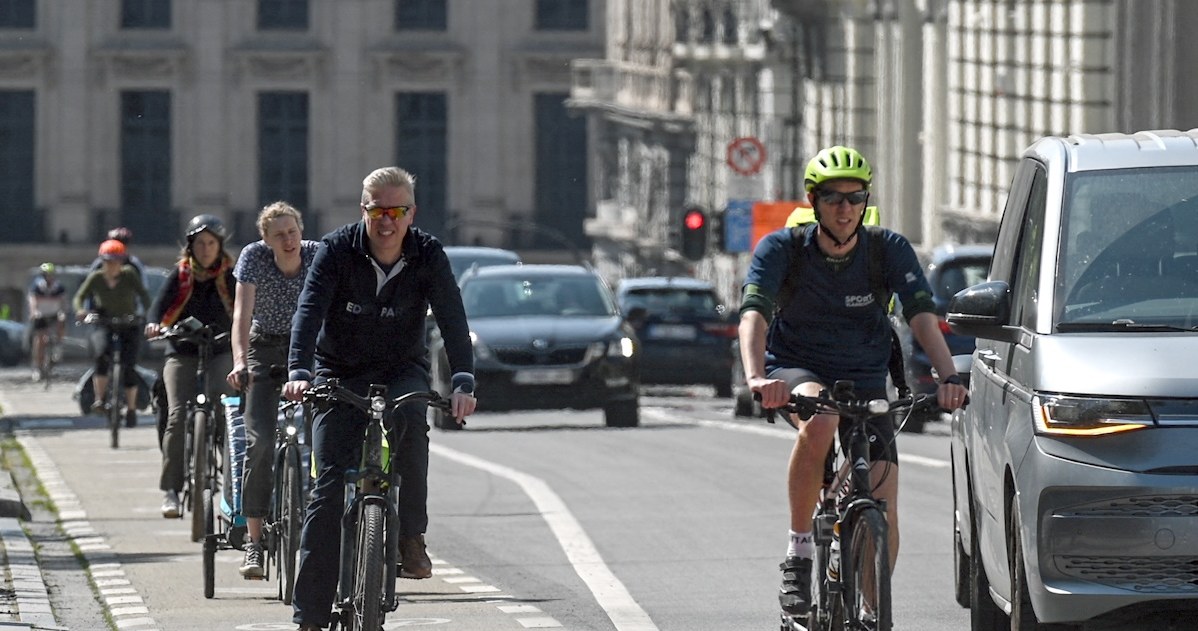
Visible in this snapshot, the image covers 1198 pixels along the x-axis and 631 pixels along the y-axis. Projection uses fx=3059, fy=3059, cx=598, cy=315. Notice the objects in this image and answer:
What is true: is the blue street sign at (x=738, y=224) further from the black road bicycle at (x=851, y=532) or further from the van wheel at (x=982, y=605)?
the black road bicycle at (x=851, y=532)

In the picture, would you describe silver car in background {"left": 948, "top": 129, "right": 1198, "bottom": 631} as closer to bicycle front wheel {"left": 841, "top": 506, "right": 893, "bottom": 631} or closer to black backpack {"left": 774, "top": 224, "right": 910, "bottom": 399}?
black backpack {"left": 774, "top": 224, "right": 910, "bottom": 399}

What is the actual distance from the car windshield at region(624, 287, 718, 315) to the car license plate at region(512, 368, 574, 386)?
10523mm

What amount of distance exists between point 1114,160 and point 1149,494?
1437 mm

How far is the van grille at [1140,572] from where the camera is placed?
8422 mm

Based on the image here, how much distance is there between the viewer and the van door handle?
10.1 m

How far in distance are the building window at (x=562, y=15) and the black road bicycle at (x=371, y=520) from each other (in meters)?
85.3

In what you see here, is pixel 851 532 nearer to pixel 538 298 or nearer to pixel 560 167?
pixel 538 298

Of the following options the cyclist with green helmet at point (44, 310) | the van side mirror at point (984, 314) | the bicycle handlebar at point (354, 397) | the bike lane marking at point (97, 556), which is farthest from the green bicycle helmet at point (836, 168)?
the cyclist with green helmet at point (44, 310)

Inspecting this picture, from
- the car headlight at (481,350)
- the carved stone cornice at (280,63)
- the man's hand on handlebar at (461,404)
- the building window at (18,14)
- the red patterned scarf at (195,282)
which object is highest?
the building window at (18,14)

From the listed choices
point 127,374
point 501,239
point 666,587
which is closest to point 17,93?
point 501,239

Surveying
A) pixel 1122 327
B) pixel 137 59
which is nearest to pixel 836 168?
pixel 1122 327

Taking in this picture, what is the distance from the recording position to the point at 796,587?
948cm

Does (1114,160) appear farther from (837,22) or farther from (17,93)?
(17,93)

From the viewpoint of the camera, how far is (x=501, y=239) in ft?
306
